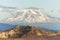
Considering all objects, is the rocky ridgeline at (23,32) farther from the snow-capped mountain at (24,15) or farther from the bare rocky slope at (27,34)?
the snow-capped mountain at (24,15)

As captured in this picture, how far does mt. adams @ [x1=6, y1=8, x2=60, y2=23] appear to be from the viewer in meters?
3.73

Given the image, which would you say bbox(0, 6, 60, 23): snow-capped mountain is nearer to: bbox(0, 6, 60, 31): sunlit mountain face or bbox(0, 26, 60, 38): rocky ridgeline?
bbox(0, 6, 60, 31): sunlit mountain face

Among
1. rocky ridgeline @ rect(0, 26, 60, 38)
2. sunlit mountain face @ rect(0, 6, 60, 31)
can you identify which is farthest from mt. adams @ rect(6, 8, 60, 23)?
rocky ridgeline @ rect(0, 26, 60, 38)

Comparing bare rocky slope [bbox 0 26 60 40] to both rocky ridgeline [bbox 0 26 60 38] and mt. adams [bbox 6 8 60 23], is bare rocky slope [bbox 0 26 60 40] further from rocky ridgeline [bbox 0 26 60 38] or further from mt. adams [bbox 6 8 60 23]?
mt. adams [bbox 6 8 60 23]

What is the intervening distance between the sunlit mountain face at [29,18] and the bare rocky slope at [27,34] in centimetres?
8

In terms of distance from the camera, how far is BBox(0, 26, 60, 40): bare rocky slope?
12.0ft

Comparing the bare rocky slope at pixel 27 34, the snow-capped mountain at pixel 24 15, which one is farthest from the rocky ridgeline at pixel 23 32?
the snow-capped mountain at pixel 24 15

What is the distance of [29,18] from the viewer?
12.4 ft

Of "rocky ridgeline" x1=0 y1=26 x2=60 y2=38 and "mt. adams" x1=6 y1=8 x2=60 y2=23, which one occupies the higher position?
"mt. adams" x1=6 y1=8 x2=60 y2=23

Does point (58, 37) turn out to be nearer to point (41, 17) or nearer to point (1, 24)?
point (41, 17)

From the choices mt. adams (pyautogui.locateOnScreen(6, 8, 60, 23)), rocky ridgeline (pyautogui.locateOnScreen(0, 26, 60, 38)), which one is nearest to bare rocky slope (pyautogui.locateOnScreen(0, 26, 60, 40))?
rocky ridgeline (pyautogui.locateOnScreen(0, 26, 60, 38))

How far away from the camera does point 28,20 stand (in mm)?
3764

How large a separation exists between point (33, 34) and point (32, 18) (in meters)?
0.30

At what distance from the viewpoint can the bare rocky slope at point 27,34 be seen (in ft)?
12.0
